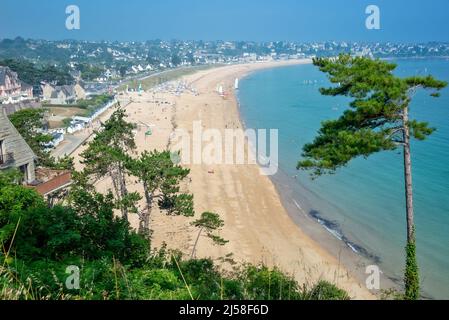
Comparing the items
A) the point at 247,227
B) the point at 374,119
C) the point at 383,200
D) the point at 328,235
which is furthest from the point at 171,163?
the point at 383,200

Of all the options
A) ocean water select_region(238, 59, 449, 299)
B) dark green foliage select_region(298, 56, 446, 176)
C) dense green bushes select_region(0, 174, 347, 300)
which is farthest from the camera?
ocean water select_region(238, 59, 449, 299)

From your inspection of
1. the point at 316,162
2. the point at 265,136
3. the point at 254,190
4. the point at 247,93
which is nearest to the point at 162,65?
the point at 247,93

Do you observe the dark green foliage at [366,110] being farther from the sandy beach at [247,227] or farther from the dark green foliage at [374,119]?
the sandy beach at [247,227]

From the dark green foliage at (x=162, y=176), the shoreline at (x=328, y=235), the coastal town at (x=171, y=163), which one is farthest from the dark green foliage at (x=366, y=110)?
the shoreline at (x=328, y=235)

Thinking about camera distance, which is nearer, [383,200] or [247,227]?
[247,227]

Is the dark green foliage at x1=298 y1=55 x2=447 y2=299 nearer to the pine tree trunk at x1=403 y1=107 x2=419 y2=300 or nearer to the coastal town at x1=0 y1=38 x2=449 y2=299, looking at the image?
the pine tree trunk at x1=403 y1=107 x2=419 y2=300

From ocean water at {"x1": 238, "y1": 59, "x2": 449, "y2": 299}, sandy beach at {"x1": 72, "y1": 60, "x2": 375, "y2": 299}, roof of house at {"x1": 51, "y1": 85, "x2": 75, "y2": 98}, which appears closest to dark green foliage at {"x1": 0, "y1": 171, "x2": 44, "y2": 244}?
sandy beach at {"x1": 72, "y1": 60, "x2": 375, "y2": 299}

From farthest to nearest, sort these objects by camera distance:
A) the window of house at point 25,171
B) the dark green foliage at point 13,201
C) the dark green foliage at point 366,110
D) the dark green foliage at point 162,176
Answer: the dark green foliage at point 162,176, the window of house at point 25,171, the dark green foliage at point 366,110, the dark green foliage at point 13,201

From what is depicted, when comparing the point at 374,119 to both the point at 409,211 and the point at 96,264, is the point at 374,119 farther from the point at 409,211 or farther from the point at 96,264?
the point at 96,264

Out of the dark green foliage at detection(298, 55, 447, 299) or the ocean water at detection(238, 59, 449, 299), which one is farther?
the ocean water at detection(238, 59, 449, 299)

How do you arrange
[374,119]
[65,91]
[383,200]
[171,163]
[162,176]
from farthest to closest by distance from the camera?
[65,91], [383,200], [171,163], [162,176], [374,119]

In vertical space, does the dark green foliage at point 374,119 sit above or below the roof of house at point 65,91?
below

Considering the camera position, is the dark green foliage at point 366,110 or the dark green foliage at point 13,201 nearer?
the dark green foliage at point 13,201
